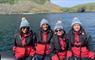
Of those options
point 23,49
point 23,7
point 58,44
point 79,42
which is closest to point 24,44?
point 23,49

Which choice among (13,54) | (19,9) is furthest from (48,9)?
(13,54)

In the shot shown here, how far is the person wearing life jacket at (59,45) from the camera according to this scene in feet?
33.6

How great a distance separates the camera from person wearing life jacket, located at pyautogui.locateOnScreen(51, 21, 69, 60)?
10242 mm

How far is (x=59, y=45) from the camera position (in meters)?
10.3

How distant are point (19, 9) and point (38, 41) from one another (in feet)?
482

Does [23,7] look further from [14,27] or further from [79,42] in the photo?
[79,42]

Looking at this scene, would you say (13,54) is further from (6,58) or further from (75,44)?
(75,44)

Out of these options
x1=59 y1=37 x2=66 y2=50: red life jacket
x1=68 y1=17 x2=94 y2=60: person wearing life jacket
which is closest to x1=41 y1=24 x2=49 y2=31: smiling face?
x1=59 y1=37 x2=66 y2=50: red life jacket

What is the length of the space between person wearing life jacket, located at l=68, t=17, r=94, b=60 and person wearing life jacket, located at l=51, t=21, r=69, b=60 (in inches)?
7.2

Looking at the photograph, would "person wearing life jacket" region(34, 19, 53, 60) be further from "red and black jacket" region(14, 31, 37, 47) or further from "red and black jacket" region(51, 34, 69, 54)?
"red and black jacket" region(51, 34, 69, 54)

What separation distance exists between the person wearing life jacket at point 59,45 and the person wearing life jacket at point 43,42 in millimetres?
372

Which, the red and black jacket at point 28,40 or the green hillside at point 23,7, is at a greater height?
the red and black jacket at point 28,40

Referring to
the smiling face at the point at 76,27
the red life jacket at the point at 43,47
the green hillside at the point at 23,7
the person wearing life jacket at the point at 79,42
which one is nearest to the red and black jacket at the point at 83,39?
the person wearing life jacket at the point at 79,42

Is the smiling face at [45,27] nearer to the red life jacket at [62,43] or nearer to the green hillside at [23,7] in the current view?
the red life jacket at [62,43]
